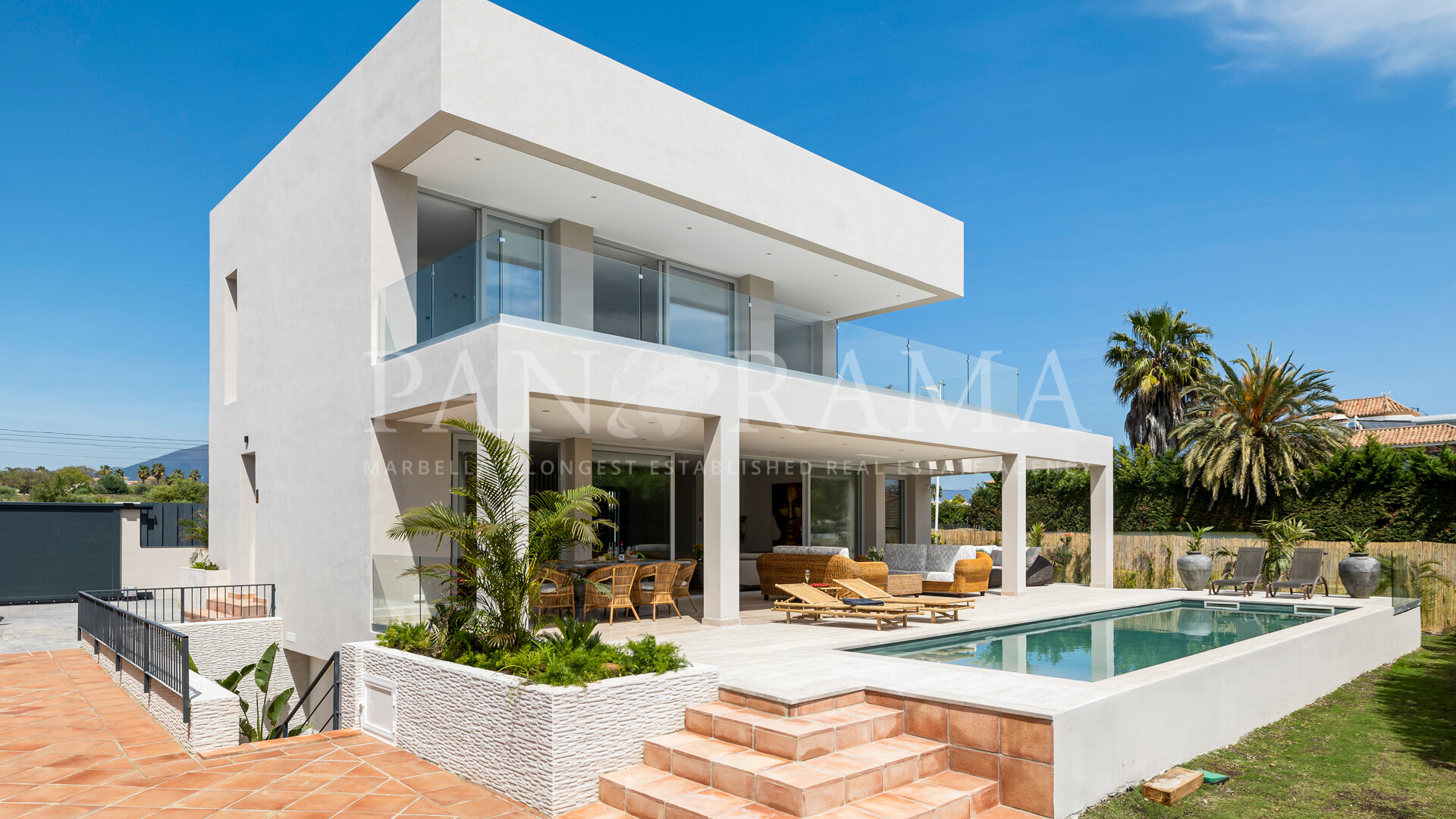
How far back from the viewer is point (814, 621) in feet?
38.1

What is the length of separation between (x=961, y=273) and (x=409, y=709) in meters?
14.0

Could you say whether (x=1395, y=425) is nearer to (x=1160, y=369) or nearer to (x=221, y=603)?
(x=1160, y=369)

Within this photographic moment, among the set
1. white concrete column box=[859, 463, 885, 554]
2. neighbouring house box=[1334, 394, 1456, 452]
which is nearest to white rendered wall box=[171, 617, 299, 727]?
white concrete column box=[859, 463, 885, 554]

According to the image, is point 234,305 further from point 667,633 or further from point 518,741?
point 518,741

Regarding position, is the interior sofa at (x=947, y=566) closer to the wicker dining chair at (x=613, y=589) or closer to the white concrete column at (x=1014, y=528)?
the white concrete column at (x=1014, y=528)

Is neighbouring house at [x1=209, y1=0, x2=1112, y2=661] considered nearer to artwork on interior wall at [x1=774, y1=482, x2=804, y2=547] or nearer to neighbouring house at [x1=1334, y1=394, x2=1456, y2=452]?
artwork on interior wall at [x1=774, y1=482, x2=804, y2=547]

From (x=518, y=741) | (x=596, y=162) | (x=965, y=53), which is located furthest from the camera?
(x=965, y=53)

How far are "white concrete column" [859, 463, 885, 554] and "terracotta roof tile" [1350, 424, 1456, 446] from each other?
22546 mm

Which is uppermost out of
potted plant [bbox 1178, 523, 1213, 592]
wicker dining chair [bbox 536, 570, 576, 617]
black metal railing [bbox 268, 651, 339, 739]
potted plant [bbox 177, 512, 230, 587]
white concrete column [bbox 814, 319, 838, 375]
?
white concrete column [bbox 814, 319, 838, 375]

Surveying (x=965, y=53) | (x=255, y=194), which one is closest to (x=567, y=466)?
(x=255, y=194)

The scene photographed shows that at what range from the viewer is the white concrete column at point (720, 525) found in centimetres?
1091

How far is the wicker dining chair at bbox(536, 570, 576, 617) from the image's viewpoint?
35.0 ft

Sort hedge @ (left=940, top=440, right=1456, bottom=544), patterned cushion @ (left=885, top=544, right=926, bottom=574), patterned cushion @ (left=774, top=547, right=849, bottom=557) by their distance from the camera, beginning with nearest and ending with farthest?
patterned cushion @ (left=774, top=547, right=849, bottom=557) → patterned cushion @ (left=885, top=544, right=926, bottom=574) → hedge @ (left=940, top=440, right=1456, bottom=544)

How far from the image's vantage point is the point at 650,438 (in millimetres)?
14078
